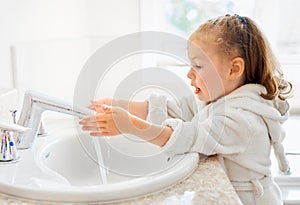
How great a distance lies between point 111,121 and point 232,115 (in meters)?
0.27

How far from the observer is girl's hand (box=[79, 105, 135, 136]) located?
0.91m

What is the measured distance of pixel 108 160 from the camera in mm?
1164

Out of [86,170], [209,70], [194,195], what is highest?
[209,70]

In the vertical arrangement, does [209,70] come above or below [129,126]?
above

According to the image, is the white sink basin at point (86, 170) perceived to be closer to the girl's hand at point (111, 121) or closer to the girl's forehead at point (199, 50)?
the girl's hand at point (111, 121)

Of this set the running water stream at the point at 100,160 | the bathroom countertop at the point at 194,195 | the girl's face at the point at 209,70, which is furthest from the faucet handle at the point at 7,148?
the girl's face at the point at 209,70

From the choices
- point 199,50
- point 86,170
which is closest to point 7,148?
point 86,170

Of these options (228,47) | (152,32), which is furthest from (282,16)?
(228,47)

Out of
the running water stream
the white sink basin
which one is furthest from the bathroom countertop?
the running water stream

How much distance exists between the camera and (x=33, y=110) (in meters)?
0.93

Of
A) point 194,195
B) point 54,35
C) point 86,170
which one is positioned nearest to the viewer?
point 194,195

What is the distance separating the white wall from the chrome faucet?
24 cm

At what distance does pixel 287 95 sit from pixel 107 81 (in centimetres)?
76

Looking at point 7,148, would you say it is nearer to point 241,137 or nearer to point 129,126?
point 129,126
